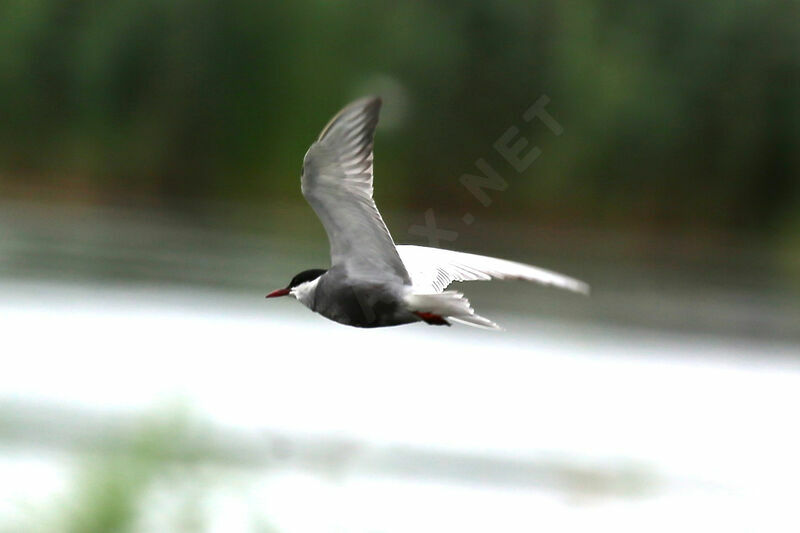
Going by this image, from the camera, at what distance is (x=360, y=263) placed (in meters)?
2.43

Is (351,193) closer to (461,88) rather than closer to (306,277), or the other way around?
(306,277)

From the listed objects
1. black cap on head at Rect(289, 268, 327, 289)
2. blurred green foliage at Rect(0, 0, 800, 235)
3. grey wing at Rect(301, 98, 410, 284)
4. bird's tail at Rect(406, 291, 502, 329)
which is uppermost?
blurred green foliage at Rect(0, 0, 800, 235)

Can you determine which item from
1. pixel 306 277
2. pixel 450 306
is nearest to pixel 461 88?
pixel 306 277

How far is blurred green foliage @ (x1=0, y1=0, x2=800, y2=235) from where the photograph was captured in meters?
12.2

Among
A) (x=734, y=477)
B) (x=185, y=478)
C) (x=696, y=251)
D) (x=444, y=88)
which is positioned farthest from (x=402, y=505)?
(x=696, y=251)

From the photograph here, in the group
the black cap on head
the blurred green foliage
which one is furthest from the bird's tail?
the blurred green foliage

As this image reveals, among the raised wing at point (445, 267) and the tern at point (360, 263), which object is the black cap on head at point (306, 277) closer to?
the tern at point (360, 263)

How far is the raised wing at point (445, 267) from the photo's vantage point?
2.61 metres

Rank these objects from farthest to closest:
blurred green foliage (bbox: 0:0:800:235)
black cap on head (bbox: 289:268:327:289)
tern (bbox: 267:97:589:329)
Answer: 1. blurred green foliage (bbox: 0:0:800:235)
2. black cap on head (bbox: 289:268:327:289)
3. tern (bbox: 267:97:589:329)

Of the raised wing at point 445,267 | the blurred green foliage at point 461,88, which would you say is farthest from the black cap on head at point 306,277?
the blurred green foliage at point 461,88

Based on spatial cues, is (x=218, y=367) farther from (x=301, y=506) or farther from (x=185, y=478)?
(x=185, y=478)

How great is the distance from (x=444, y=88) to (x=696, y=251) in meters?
5.31

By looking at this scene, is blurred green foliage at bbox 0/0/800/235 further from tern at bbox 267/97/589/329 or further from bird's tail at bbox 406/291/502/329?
bird's tail at bbox 406/291/502/329

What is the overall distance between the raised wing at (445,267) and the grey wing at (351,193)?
3.9 inches
